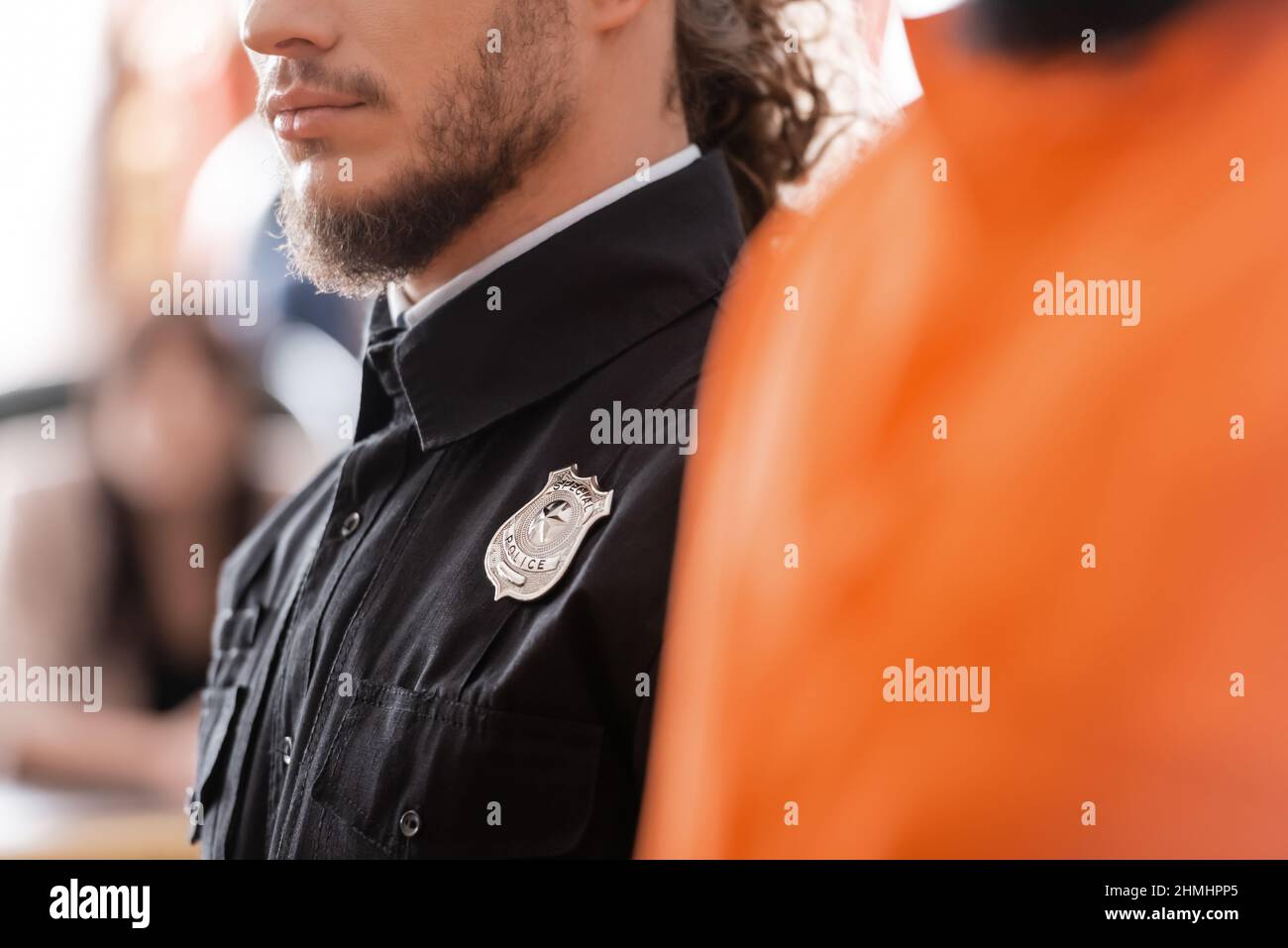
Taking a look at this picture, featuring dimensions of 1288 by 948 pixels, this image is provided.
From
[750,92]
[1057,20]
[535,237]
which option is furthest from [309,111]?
[1057,20]

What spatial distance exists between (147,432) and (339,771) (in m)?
1.59

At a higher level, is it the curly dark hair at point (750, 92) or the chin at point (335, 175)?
the curly dark hair at point (750, 92)

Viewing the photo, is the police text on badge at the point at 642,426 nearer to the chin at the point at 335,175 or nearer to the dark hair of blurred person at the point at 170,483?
the chin at the point at 335,175

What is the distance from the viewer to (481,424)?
100 cm

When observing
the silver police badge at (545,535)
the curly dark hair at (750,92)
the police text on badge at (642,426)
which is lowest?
the silver police badge at (545,535)

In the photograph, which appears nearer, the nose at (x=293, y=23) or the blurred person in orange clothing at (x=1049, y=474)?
the blurred person in orange clothing at (x=1049, y=474)

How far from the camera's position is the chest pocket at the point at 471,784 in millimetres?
811

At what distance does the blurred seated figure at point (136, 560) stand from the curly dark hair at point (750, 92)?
49.4 inches

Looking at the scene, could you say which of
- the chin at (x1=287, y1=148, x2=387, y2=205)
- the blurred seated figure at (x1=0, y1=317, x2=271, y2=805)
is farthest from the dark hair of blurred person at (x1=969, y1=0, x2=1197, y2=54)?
the blurred seated figure at (x1=0, y1=317, x2=271, y2=805)

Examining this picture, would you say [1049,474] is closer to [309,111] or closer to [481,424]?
[481,424]

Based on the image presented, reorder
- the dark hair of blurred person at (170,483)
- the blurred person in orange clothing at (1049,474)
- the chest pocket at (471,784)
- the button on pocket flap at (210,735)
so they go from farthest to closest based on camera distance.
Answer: the dark hair of blurred person at (170,483), the button on pocket flap at (210,735), the chest pocket at (471,784), the blurred person in orange clothing at (1049,474)

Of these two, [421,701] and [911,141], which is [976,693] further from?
[421,701]

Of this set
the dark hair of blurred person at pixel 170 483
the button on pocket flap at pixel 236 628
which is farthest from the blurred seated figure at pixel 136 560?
the button on pocket flap at pixel 236 628

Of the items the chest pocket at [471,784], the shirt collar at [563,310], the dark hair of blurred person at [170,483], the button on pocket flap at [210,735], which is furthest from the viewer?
the dark hair of blurred person at [170,483]
